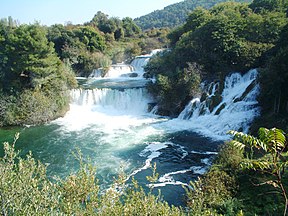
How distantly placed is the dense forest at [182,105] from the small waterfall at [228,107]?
839 mm

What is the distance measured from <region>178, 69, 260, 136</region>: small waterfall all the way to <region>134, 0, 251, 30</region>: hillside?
84404mm

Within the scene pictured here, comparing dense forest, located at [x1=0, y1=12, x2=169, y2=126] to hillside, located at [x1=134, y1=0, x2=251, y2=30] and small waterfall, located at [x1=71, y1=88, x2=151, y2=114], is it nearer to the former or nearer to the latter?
small waterfall, located at [x1=71, y1=88, x2=151, y2=114]

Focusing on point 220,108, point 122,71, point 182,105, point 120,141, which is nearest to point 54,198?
point 120,141

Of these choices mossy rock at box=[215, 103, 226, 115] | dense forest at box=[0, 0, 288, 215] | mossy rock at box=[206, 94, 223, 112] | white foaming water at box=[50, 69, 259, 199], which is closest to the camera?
dense forest at box=[0, 0, 288, 215]

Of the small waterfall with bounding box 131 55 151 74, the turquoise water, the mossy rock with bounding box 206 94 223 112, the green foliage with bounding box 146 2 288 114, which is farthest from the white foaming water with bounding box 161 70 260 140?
the small waterfall with bounding box 131 55 151 74

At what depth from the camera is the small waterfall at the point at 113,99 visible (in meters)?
25.3

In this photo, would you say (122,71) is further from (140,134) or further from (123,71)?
(140,134)

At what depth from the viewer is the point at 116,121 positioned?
22.1m

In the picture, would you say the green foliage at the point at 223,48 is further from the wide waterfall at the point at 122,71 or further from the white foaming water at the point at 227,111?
the wide waterfall at the point at 122,71

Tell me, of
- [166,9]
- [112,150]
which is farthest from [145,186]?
[166,9]

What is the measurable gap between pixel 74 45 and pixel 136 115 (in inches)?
818

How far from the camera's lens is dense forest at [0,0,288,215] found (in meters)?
4.97

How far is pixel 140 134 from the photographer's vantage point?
61.9 feet

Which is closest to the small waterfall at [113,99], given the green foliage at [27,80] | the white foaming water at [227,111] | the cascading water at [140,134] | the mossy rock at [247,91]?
the cascading water at [140,134]
